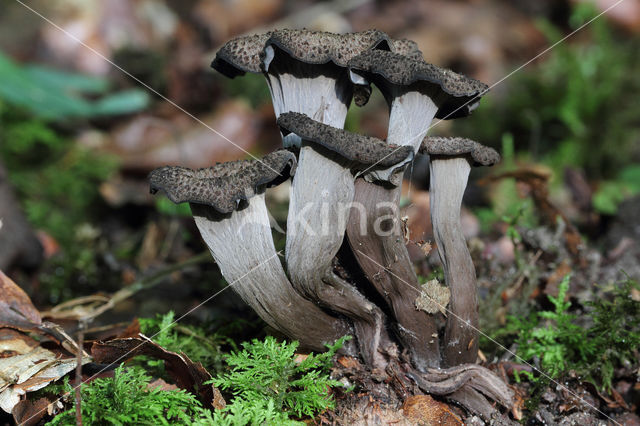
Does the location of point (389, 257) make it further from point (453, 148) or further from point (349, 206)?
point (453, 148)

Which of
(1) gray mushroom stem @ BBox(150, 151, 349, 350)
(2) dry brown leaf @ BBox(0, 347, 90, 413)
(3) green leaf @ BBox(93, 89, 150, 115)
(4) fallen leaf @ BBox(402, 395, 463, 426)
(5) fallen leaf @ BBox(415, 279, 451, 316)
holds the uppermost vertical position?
(1) gray mushroom stem @ BBox(150, 151, 349, 350)

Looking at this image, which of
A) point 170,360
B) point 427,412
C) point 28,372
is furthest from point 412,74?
point 28,372

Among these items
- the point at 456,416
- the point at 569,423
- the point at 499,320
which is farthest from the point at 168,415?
the point at 499,320

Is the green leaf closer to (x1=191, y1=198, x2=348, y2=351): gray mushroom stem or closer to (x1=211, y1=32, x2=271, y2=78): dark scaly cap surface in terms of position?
(x1=211, y1=32, x2=271, y2=78): dark scaly cap surface

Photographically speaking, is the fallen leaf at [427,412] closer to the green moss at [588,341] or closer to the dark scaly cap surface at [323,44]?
the green moss at [588,341]

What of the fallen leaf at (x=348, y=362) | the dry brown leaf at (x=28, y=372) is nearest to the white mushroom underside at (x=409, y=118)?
the fallen leaf at (x=348, y=362)

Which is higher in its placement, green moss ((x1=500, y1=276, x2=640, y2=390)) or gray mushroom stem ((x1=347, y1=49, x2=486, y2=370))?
gray mushroom stem ((x1=347, y1=49, x2=486, y2=370))

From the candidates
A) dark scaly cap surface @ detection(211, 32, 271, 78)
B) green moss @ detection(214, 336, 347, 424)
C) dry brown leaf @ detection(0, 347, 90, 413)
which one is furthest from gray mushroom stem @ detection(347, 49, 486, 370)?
dry brown leaf @ detection(0, 347, 90, 413)

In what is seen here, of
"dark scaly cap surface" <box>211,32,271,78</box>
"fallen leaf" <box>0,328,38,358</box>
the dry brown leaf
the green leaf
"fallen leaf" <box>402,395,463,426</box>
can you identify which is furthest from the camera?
the green leaf
